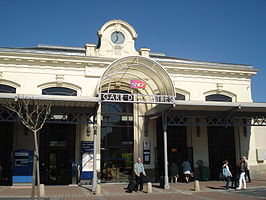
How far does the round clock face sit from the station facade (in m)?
0.07

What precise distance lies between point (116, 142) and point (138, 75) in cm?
469

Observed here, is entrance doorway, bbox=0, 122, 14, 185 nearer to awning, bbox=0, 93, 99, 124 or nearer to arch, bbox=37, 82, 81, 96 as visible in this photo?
awning, bbox=0, 93, 99, 124

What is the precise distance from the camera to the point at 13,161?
15922 millimetres

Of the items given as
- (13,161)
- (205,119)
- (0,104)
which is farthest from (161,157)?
(0,104)

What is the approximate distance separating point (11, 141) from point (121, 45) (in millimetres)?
9265

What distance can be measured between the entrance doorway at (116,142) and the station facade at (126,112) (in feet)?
0.21

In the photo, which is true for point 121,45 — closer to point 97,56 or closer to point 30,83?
point 97,56

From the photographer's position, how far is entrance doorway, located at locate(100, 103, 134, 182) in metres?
18.1

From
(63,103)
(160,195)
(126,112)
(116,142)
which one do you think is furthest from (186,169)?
(63,103)

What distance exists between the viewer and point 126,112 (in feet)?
62.5

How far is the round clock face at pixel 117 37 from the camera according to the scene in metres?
19.4

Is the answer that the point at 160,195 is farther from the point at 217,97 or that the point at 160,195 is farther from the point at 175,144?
the point at 217,97

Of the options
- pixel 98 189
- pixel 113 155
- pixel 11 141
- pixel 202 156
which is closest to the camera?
pixel 98 189

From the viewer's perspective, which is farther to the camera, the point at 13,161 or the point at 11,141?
the point at 11,141
